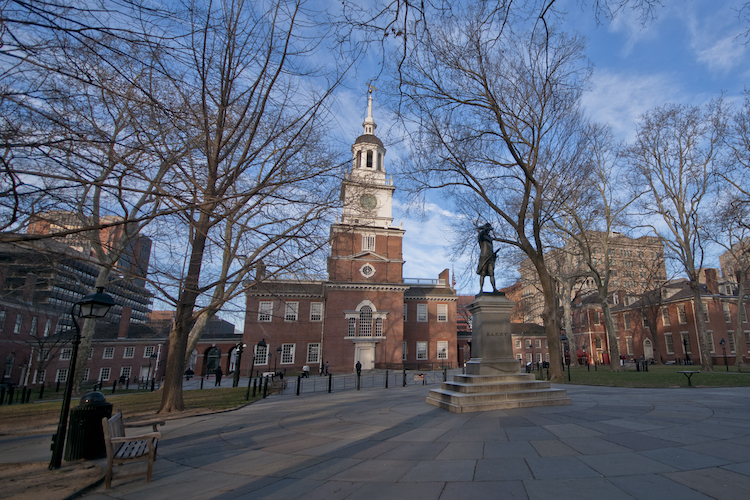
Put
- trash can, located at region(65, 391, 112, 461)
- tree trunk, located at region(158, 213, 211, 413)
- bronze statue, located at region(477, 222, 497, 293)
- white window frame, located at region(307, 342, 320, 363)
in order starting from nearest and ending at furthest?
trash can, located at region(65, 391, 112, 461)
tree trunk, located at region(158, 213, 211, 413)
bronze statue, located at region(477, 222, 497, 293)
white window frame, located at region(307, 342, 320, 363)

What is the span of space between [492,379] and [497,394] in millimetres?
720

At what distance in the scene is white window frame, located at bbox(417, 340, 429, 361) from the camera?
1708 inches

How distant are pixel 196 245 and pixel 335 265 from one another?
92.3ft

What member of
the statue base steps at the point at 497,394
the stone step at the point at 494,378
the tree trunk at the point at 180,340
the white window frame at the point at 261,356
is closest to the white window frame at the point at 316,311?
the white window frame at the point at 261,356

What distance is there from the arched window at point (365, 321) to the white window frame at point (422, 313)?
7.35 m

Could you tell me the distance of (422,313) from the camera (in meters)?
44.6

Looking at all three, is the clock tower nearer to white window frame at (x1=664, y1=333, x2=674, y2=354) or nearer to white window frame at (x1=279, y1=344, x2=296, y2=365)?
white window frame at (x1=279, y1=344, x2=296, y2=365)

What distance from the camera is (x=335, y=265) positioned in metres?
39.6

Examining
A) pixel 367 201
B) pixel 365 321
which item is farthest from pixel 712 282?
pixel 367 201

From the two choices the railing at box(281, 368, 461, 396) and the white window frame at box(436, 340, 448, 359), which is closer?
the railing at box(281, 368, 461, 396)

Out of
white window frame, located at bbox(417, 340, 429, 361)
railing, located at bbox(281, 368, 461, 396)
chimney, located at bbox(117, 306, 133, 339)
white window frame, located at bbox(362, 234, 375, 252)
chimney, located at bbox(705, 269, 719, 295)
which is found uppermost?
white window frame, located at bbox(362, 234, 375, 252)

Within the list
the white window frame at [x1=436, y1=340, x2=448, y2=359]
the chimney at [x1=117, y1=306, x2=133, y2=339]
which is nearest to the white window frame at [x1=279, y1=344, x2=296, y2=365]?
the white window frame at [x1=436, y1=340, x2=448, y2=359]

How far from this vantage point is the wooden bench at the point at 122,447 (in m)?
4.71

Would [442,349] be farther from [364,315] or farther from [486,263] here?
[486,263]
